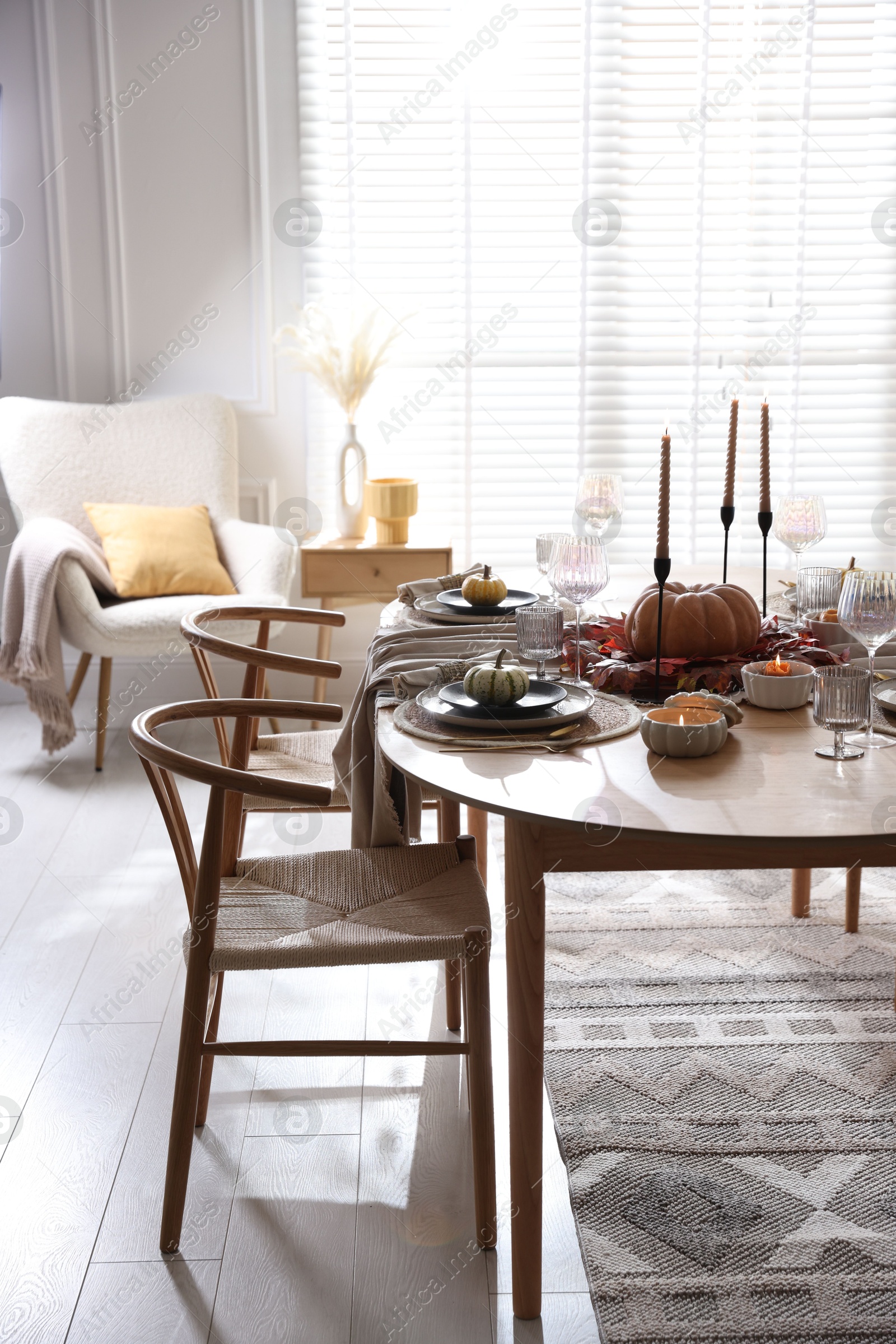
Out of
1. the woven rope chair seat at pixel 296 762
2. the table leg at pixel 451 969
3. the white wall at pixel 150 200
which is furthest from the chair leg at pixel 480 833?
the white wall at pixel 150 200

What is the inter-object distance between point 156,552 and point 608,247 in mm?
1798

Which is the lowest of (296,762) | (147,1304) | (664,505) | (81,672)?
(147,1304)

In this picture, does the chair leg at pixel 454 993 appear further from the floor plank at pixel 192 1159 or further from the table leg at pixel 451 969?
the floor plank at pixel 192 1159

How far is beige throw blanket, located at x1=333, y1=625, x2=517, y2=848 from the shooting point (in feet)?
5.62

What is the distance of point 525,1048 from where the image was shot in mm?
1373

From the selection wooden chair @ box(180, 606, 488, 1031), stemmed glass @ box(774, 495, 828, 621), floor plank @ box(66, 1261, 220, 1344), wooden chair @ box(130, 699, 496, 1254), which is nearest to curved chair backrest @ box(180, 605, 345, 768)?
wooden chair @ box(180, 606, 488, 1031)

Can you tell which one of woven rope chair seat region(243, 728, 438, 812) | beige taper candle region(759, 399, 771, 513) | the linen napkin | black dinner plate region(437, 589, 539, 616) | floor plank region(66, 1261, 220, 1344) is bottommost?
floor plank region(66, 1261, 220, 1344)

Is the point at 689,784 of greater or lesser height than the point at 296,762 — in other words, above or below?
above

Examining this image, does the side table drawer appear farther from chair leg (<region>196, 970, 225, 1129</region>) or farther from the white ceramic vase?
chair leg (<region>196, 970, 225, 1129</region>)

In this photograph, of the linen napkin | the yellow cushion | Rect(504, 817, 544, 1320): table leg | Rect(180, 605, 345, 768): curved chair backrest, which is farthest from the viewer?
the yellow cushion

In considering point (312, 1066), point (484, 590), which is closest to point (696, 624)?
point (484, 590)

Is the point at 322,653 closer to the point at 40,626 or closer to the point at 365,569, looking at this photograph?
the point at 365,569

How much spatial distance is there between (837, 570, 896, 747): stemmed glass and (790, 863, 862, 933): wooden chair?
932mm

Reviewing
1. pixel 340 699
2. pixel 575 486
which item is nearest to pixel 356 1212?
pixel 340 699
